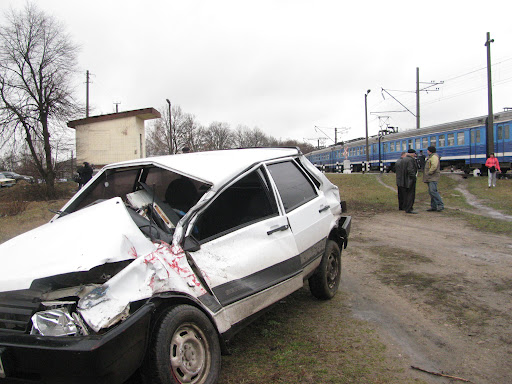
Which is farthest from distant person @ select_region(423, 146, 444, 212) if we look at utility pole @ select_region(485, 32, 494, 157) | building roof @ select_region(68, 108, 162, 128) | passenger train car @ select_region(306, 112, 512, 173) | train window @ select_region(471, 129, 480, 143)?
building roof @ select_region(68, 108, 162, 128)

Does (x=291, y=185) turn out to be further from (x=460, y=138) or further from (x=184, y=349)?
(x=460, y=138)

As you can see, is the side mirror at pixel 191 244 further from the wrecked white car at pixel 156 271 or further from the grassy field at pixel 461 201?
the grassy field at pixel 461 201

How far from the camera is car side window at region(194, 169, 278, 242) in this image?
9.34 feet

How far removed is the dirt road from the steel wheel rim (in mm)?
1514

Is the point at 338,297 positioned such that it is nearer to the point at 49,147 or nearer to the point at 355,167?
the point at 49,147

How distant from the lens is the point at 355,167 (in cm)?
3888

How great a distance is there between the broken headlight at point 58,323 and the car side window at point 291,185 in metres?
1.95

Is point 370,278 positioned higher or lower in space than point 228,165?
lower

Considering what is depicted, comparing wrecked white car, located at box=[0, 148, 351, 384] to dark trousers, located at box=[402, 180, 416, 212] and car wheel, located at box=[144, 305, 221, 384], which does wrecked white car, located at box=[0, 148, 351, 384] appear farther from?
dark trousers, located at box=[402, 180, 416, 212]

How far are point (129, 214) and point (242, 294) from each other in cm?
99

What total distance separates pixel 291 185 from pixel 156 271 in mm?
1876

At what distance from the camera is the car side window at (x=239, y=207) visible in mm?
2848

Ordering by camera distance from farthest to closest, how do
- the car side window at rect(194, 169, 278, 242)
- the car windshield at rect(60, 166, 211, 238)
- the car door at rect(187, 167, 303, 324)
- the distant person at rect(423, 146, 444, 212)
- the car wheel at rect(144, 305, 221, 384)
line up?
the distant person at rect(423, 146, 444, 212), the car windshield at rect(60, 166, 211, 238), the car side window at rect(194, 169, 278, 242), the car door at rect(187, 167, 303, 324), the car wheel at rect(144, 305, 221, 384)

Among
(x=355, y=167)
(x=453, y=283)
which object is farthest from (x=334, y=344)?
(x=355, y=167)
